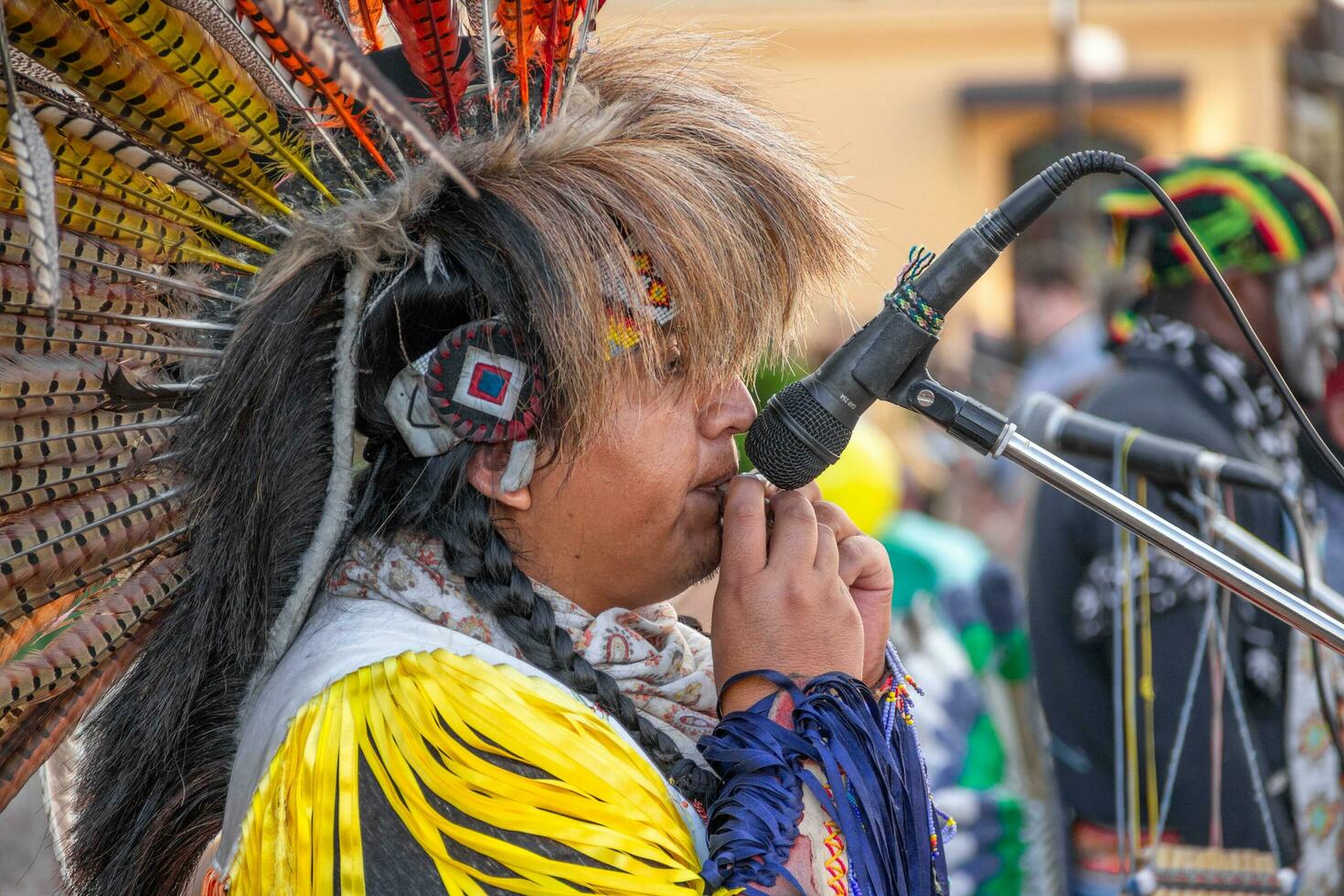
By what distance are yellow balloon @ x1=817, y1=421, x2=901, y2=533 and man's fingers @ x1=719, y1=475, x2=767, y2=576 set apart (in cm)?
247

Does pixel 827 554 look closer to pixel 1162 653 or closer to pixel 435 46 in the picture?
pixel 435 46

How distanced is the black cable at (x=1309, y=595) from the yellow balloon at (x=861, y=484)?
5.22 feet

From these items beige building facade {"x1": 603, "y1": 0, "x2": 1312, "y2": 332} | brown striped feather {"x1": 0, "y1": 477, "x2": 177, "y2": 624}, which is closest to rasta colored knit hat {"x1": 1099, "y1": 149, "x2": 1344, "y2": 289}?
brown striped feather {"x1": 0, "y1": 477, "x2": 177, "y2": 624}

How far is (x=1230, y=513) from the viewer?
292 cm

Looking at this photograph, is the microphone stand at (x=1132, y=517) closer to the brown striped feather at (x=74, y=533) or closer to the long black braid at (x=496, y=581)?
the long black braid at (x=496, y=581)

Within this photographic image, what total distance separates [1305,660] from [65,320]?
257 centimetres

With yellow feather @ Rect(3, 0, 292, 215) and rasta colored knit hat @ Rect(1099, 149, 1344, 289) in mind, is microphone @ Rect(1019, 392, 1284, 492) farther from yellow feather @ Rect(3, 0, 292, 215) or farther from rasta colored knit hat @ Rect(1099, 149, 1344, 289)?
yellow feather @ Rect(3, 0, 292, 215)

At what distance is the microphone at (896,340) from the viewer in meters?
1.64

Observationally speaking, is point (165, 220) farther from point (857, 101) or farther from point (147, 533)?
point (857, 101)

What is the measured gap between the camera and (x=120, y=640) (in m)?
1.64

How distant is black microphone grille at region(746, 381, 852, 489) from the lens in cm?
168

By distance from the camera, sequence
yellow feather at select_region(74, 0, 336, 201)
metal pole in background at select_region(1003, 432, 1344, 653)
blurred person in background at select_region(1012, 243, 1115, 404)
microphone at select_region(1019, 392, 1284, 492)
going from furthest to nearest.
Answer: blurred person in background at select_region(1012, 243, 1115, 404) → microphone at select_region(1019, 392, 1284, 492) → metal pole in background at select_region(1003, 432, 1344, 653) → yellow feather at select_region(74, 0, 336, 201)

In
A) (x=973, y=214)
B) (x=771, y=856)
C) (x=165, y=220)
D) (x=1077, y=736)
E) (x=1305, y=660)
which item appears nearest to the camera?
(x=771, y=856)


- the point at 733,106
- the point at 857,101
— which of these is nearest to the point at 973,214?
the point at 857,101
